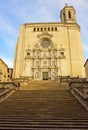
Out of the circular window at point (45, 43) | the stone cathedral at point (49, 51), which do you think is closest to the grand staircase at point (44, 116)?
the stone cathedral at point (49, 51)

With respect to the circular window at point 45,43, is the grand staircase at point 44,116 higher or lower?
lower

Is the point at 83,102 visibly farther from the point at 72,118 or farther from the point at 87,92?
the point at 87,92

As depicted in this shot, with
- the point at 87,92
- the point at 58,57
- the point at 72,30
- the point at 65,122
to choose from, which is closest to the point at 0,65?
the point at 58,57

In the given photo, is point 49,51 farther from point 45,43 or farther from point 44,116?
point 44,116

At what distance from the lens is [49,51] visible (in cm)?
3781

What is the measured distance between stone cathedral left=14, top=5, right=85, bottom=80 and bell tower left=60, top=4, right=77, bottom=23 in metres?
0.28

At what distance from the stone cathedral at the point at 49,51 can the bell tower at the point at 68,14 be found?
0.91ft

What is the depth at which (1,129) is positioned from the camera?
21.5 feet

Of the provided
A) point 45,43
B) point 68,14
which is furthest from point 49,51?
point 68,14

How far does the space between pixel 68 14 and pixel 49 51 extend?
45.9 feet

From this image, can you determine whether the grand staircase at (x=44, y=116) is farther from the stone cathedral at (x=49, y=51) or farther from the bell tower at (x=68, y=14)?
the bell tower at (x=68, y=14)

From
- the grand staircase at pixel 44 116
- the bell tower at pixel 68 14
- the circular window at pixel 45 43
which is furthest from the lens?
the bell tower at pixel 68 14

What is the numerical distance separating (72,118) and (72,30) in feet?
116

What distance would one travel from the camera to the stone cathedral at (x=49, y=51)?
35.6 m
